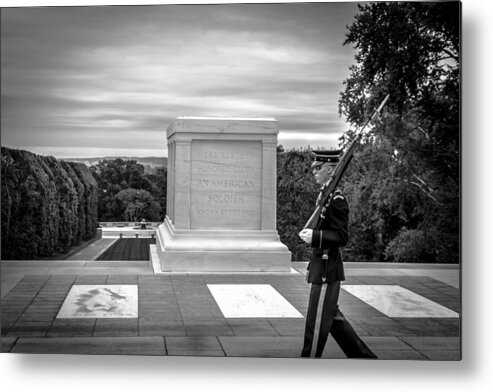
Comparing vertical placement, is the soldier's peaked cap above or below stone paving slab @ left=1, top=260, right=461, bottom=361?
above

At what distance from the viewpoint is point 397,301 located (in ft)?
26.2

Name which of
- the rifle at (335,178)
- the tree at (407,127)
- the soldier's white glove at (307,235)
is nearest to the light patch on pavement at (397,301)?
the tree at (407,127)

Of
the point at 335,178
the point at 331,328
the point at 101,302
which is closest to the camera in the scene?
the point at 335,178

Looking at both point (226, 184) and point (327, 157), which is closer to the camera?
point (327, 157)

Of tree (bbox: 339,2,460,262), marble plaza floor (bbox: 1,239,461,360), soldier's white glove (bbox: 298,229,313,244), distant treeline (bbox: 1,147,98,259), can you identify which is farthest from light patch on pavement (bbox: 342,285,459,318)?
distant treeline (bbox: 1,147,98,259)

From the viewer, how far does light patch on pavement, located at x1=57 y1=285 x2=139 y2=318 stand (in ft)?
26.2

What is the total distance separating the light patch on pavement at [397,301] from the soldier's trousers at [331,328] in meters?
0.16

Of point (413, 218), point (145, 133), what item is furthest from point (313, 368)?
point (145, 133)

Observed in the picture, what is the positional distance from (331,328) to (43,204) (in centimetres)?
249

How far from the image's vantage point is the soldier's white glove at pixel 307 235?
785cm

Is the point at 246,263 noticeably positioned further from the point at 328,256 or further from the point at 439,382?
the point at 439,382

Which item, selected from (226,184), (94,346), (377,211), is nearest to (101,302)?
(94,346)

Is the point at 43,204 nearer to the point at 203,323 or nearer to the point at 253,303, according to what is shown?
the point at 203,323

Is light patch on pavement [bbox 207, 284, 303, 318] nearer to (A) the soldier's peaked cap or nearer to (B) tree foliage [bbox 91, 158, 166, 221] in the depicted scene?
(B) tree foliage [bbox 91, 158, 166, 221]
